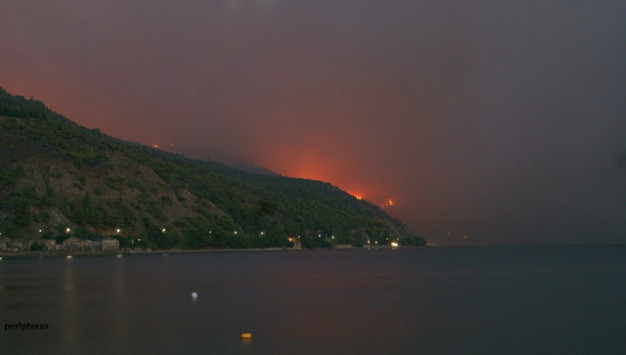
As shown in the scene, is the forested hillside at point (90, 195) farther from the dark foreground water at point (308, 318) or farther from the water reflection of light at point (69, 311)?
the water reflection of light at point (69, 311)

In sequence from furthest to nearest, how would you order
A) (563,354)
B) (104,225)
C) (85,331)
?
(104,225)
(85,331)
(563,354)

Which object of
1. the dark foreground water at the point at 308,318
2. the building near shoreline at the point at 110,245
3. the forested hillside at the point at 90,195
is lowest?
the dark foreground water at the point at 308,318

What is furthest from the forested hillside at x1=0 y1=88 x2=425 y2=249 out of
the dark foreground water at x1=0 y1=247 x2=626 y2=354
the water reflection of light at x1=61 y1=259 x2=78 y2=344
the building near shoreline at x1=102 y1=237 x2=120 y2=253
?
the water reflection of light at x1=61 y1=259 x2=78 y2=344

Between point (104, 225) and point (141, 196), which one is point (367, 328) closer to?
point (104, 225)

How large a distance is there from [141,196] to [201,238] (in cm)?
2142

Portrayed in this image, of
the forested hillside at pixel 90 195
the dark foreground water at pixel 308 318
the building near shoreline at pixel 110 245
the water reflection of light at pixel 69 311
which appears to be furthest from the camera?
the building near shoreline at pixel 110 245

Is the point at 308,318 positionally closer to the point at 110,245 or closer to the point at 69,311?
the point at 69,311

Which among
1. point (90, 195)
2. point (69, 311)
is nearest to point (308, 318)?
point (69, 311)

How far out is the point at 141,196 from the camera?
171000 millimetres

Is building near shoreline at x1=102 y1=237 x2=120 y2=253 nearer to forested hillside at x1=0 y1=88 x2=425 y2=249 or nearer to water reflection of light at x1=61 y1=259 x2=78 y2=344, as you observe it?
forested hillside at x1=0 y1=88 x2=425 y2=249

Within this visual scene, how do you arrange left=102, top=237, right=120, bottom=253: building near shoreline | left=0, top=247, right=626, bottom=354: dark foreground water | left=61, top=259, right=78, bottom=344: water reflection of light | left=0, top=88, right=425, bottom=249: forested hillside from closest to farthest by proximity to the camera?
left=0, top=247, right=626, bottom=354: dark foreground water
left=61, top=259, right=78, bottom=344: water reflection of light
left=0, top=88, right=425, bottom=249: forested hillside
left=102, top=237, right=120, bottom=253: building near shoreline

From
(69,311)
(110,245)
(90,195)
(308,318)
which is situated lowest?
(308,318)

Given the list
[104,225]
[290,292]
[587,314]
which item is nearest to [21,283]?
[290,292]

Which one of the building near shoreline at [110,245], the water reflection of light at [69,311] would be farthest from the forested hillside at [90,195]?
the water reflection of light at [69,311]
